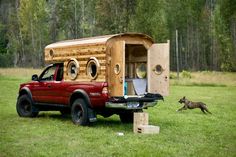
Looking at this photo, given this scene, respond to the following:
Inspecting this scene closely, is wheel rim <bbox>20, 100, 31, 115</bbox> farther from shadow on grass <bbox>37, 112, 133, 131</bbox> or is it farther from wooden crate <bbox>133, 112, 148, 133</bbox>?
wooden crate <bbox>133, 112, 148, 133</bbox>

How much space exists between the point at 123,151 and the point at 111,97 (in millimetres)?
3048

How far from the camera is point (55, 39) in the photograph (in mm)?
65625

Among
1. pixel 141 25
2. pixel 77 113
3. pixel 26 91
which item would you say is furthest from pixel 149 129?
pixel 141 25

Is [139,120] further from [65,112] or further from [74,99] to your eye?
[65,112]

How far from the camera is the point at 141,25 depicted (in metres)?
47.2

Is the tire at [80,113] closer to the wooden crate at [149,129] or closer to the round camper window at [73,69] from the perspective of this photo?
the round camper window at [73,69]

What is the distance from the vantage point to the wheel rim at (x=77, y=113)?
13.2 m

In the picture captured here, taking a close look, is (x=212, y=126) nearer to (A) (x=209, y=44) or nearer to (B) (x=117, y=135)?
(B) (x=117, y=135)

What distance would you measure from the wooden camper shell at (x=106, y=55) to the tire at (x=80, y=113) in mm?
665

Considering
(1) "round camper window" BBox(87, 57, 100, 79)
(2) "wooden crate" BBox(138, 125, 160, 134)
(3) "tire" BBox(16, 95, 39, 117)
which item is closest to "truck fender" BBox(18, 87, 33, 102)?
(3) "tire" BBox(16, 95, 39, 117)

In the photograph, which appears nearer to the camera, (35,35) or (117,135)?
(117,135)

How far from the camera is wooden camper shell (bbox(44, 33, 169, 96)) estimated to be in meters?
12.2

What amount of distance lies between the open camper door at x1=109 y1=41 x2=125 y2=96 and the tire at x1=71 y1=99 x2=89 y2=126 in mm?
1019

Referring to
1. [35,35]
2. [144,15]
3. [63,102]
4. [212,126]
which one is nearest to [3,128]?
[63,102]
